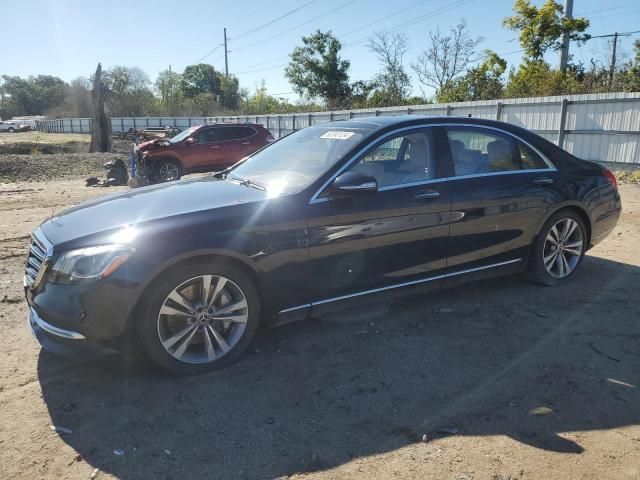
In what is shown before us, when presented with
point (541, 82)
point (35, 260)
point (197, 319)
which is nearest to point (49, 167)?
point (35, 260)

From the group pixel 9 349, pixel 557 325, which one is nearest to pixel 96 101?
pixel 9 349

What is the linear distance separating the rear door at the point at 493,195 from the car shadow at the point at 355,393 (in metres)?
0.59

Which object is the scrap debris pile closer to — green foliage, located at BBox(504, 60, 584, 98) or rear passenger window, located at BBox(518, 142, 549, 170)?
rear passenger window, located at BBox(518, 142, 549, 170)

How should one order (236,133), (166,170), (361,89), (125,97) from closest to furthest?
(166,170)
(236,133)
(361,89)
(125,97)

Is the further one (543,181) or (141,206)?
(543,181)

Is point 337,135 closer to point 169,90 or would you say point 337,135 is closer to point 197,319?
point 197,319

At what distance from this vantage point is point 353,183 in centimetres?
361

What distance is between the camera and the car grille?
3287 millimetres

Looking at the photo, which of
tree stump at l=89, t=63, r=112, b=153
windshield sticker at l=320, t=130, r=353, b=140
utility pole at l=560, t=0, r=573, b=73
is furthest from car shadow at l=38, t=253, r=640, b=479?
utility pole at l=560, t=0, r=573, b=73

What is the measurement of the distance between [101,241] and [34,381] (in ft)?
3.56

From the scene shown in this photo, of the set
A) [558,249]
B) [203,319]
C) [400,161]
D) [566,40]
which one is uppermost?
[566,40]

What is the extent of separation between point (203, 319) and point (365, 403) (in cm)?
118

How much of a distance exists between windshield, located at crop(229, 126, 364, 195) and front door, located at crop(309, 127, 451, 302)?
0.68ft

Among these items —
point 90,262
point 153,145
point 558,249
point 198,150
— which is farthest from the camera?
point 198,150
